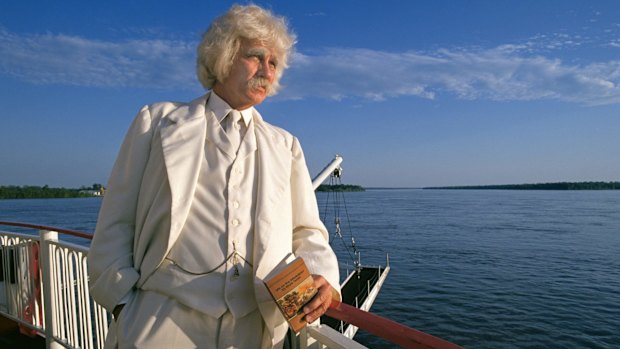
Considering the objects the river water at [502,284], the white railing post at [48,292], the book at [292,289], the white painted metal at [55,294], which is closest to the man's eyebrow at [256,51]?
the book at [292,289]

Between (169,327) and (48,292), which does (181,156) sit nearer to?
(169,327)

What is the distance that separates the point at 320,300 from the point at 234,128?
66cm

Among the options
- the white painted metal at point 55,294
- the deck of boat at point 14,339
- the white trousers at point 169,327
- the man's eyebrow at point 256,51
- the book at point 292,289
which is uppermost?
the man's eyebrow at point 256,51

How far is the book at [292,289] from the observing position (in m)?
1.18

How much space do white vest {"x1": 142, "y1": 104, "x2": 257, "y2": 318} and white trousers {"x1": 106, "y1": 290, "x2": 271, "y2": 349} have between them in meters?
0.04

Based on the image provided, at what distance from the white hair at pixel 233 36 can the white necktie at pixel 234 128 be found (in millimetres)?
137

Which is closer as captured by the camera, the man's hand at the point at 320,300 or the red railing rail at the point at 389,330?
the red railing rail at the point at 389,330

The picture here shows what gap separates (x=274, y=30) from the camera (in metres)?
1.48

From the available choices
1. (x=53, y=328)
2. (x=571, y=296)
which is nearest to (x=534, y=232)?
(x=571, y=296)

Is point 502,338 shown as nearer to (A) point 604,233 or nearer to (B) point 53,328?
(B) point 53,328

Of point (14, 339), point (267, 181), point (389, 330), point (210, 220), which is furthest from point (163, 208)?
point (14, 339)

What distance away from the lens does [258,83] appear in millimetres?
1475

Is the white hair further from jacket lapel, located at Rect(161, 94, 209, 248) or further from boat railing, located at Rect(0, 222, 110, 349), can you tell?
boat railing, located at Rect(0, 222, 110, 349)

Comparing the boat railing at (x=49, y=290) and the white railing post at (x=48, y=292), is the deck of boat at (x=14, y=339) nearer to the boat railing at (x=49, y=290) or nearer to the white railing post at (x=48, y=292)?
the boat railing at (x=49, y=290)
